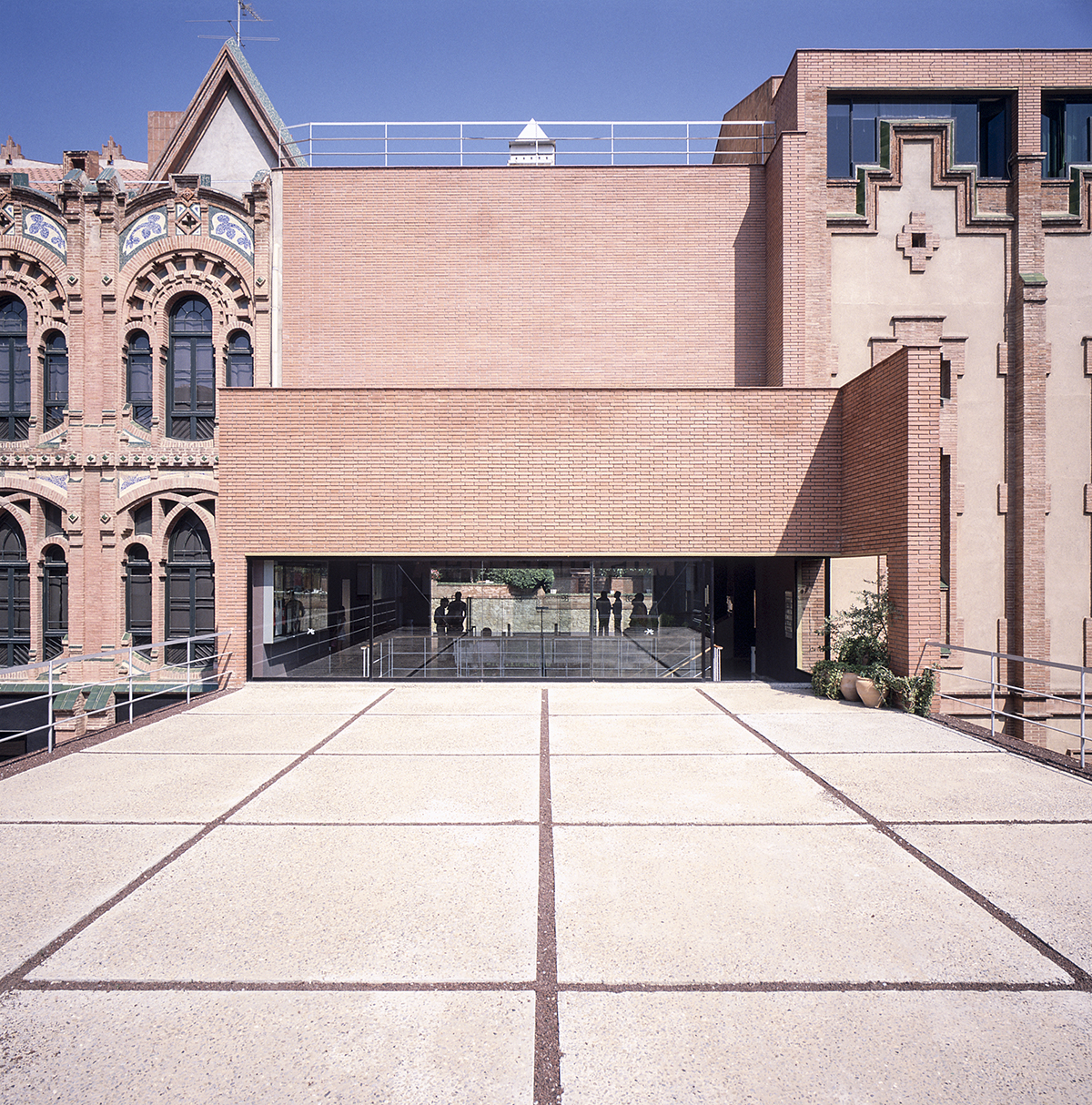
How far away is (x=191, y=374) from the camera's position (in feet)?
49.8

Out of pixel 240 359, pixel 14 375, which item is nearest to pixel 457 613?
pixel 240 359

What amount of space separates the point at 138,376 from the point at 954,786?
17395 mm

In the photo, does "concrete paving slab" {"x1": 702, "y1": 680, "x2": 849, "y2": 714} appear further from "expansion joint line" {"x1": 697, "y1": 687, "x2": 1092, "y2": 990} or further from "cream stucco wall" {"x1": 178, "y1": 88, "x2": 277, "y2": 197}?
"cream stucco wall" {"x1": 178, "y1": 88, "x2": 277, "y2": 197}

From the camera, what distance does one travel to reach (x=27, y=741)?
15.3m

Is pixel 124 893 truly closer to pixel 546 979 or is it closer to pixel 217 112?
pixel 546 979

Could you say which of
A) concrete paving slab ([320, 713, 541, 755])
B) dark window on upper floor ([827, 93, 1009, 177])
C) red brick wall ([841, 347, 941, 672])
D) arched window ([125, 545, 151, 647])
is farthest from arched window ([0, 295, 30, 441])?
dark window on upper floor ([827, 93, 1009, 177])

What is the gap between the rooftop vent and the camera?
16.0 meters

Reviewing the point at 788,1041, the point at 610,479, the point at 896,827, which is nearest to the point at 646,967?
the point at 788,1041

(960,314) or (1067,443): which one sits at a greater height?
(960,314)

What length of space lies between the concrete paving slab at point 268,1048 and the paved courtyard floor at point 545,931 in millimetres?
14

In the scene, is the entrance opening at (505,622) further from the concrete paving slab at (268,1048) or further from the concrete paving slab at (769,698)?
the concrete paving slab at (268,1048)

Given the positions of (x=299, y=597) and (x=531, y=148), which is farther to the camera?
(x=531, y=148)

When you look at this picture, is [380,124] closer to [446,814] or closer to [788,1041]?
[446,814]

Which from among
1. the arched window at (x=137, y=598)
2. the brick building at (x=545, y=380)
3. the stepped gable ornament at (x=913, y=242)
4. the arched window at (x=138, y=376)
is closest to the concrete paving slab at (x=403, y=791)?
the brick building at (x=545, y=380)
